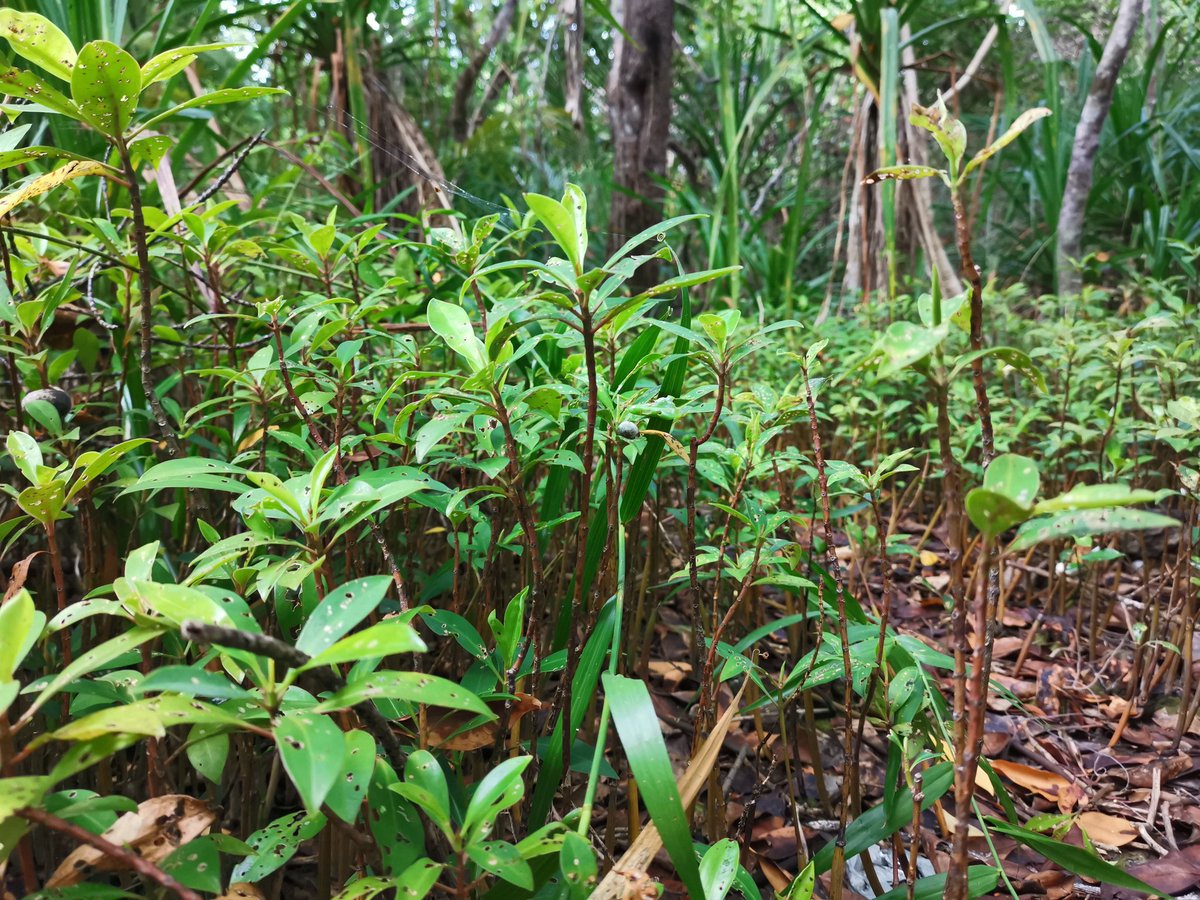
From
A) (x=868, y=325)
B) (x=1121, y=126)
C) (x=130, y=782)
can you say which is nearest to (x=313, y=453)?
(x=130, y=782)

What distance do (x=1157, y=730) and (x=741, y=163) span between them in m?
3.70

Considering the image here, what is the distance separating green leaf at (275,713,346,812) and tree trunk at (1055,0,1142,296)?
3.24 m

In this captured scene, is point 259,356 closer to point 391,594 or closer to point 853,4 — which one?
point 391,594

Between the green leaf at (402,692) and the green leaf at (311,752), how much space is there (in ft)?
0.06

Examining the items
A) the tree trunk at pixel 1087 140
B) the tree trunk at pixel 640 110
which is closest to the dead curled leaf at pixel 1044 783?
the tree trunk at pixel 640 110

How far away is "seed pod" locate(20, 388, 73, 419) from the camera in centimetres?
89

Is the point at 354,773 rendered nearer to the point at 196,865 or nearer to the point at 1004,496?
the point at 196,865

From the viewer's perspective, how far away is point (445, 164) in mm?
3621

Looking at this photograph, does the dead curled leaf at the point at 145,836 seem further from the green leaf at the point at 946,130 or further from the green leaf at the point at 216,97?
the green leaf at the point at 946,130

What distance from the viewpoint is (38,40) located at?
0.62 metres

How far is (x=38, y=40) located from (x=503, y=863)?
77 cm

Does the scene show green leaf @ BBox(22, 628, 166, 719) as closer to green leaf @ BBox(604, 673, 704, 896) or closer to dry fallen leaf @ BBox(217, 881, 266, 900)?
dry fallen leaf @ BBox(217, 881, 266, 900)

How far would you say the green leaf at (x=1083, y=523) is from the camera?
1.39 feet

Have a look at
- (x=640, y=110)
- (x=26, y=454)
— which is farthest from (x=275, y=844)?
(x=640, y=110)
